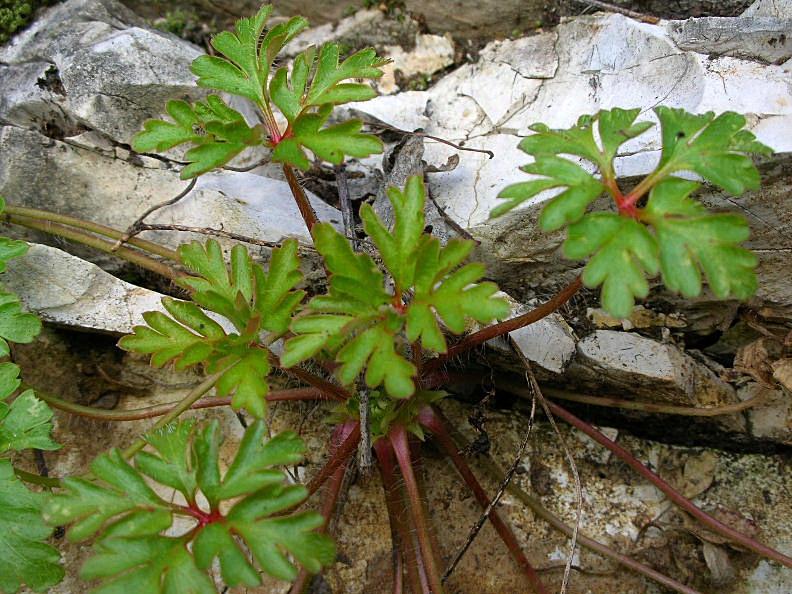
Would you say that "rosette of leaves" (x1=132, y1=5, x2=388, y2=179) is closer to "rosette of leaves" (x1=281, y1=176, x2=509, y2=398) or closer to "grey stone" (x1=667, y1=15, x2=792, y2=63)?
"rosette of leaves" (x1=281, y1=176, x2=509, y2=398)

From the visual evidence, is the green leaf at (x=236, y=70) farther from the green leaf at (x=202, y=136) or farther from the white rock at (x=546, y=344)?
the white rock at (x=546, y=344)

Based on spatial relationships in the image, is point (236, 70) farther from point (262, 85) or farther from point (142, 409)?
point (142, 409)

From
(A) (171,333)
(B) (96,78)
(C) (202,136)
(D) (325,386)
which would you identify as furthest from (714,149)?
(B) (96,78)

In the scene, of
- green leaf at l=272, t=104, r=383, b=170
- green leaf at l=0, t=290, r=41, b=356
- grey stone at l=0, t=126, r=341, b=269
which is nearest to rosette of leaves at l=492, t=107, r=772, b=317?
green leaf at l=272, t=104, r=383, b=170

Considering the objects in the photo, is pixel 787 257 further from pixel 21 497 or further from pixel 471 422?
pixel 21 497

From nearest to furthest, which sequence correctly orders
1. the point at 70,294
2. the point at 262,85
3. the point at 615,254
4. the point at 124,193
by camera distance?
the point at 615,254
the point at 262,85
the point at 70,294
the point at 124,193

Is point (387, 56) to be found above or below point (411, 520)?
above

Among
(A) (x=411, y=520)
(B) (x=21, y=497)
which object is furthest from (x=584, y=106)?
(B) (x=21, y=497)
